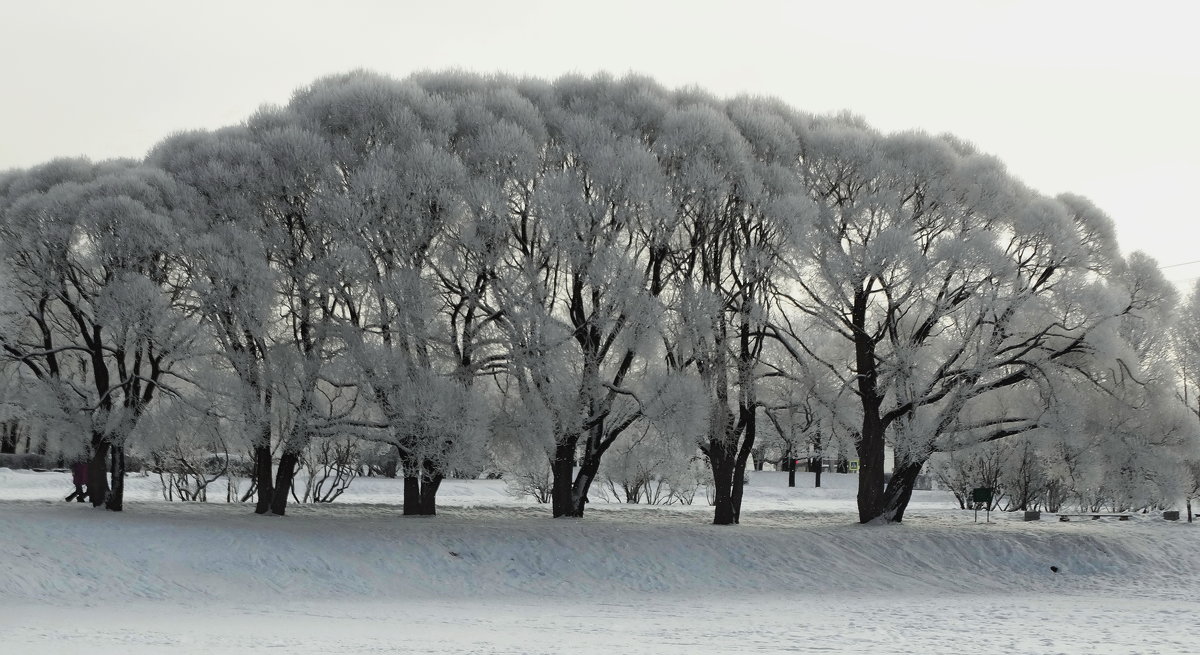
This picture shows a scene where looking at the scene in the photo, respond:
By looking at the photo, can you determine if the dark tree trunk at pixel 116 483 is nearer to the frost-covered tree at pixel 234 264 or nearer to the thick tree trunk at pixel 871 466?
the frost-covered tree at pixel 234 264

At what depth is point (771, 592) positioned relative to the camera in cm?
2319

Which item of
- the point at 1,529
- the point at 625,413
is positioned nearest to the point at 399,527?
the point at 625,413

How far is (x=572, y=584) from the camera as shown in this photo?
23156 millimetres

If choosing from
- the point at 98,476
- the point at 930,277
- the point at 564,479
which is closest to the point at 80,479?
the point at 98,476

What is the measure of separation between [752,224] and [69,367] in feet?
65.8

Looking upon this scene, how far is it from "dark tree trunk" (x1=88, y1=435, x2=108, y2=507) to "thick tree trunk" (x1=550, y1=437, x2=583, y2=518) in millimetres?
11375

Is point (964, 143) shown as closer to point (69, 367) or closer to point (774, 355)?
point (774, 355)

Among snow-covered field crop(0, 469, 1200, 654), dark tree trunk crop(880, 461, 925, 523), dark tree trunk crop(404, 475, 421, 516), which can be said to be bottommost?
snow-covered field crop(0, 469, 1200, 654)

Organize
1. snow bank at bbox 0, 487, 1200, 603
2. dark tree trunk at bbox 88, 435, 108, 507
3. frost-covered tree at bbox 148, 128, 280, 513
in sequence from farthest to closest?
dark tree trunk at bbox 88, 435, 108, 507
frost-covered tree at bbox 148, 128, 280, 513
snow bank at bbox 0, 487, 1200, 603

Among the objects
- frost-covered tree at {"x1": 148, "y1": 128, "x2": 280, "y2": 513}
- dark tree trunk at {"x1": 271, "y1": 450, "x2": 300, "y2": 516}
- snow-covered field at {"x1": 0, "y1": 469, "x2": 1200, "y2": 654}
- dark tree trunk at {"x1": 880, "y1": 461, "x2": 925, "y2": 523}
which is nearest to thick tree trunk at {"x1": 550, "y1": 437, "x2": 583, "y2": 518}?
snow-covered field at {"x1": 0, "y1": 469, "x2": 1200, "y2": 654}

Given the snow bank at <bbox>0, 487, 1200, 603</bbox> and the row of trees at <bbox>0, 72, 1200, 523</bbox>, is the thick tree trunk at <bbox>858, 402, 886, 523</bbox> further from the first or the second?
the snow bank at <bbox>0, 487, 1200, 603</bbox>

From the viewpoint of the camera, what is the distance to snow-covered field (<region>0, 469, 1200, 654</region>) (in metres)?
14.6

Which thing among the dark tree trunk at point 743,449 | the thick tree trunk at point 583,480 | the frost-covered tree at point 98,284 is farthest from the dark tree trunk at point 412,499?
the dark tree trunk at point 743,449

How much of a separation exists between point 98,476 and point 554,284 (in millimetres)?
12701
